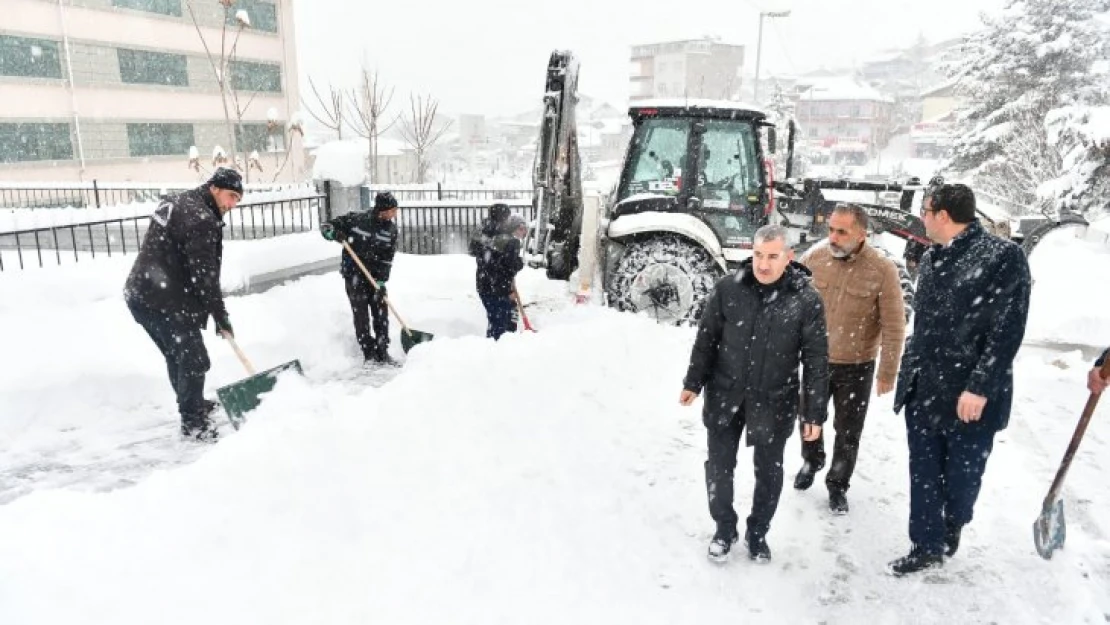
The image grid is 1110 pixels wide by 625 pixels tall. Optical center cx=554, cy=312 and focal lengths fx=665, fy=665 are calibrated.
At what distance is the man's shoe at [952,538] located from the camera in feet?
11.3

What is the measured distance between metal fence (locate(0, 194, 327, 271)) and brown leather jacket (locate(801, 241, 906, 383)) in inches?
253

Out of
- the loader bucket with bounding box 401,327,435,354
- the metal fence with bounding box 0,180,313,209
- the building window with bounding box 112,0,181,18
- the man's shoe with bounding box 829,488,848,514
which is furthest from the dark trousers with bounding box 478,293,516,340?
the building window with bounding box 112,0,181,18

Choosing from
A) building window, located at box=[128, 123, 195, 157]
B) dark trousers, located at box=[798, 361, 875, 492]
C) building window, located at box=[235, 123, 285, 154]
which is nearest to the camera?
dark trousers, located at box=[798, 361, 875, 492]

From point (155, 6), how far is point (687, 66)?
6019 cm

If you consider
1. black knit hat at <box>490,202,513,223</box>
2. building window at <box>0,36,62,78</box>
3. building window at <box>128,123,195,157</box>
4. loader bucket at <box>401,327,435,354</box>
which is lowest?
loader bucket at <box>401,327,435,354</box>

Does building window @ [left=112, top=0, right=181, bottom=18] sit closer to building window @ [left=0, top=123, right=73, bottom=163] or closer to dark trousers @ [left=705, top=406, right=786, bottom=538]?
building window @ [left=0, top=123, right=73, bottom=163]

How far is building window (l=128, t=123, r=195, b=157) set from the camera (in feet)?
94.0

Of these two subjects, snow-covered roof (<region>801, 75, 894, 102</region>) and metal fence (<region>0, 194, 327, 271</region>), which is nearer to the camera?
metal fence (<region>0, 194, 327, 271</region>)

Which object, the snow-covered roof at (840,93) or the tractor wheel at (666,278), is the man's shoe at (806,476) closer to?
the tractor wheel at (666,278)

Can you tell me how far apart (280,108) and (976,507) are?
121 feet

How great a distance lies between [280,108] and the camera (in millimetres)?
34562

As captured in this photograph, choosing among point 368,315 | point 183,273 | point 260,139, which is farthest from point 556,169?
point 260,139

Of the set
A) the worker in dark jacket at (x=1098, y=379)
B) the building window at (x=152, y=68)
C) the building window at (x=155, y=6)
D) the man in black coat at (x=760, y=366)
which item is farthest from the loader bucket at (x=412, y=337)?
the building window at (x=155, y=6)

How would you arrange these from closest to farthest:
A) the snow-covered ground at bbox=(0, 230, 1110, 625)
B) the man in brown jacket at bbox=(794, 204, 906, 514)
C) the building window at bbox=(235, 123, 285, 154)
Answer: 1. the snow-covered ground at bbox=(0, 230, 1110, 625)
2. the man in brown jacket at bbox=(794, 204, 906, 514)
3. the building window at bbox=(235, 123, 285, 154)
